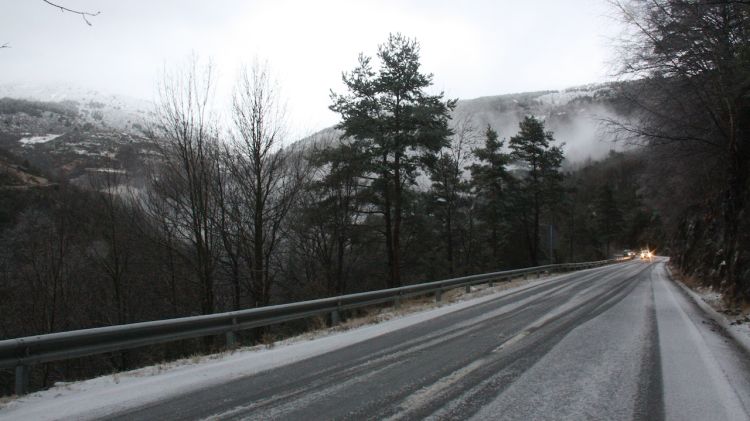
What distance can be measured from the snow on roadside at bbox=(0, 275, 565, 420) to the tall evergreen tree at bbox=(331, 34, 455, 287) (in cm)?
1335

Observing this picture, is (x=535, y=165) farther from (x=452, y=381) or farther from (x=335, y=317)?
(x=452, y=381)

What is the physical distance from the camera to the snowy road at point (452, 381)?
13.2 ft

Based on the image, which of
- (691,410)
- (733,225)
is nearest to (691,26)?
(733,225)

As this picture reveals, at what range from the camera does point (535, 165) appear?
40469mm

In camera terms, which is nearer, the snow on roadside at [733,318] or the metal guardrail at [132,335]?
the metal guardrail at [132,335]

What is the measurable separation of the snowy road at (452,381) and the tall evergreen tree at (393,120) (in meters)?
13.3

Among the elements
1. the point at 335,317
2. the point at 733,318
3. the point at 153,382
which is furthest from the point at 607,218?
the point at 153,382

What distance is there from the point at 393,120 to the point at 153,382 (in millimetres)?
17041

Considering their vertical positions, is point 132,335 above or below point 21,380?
above

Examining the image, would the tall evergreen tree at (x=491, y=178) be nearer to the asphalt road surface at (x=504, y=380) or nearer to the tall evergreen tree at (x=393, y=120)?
the tall evergreen tree at (x=393, y=120)

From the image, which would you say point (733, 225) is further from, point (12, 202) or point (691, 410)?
point (12, 202)

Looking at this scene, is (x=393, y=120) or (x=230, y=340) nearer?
(x=230, y=340)

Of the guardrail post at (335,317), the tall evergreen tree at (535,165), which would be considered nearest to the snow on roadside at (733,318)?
the guardrail post at (335,317)

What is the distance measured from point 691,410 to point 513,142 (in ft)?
128
